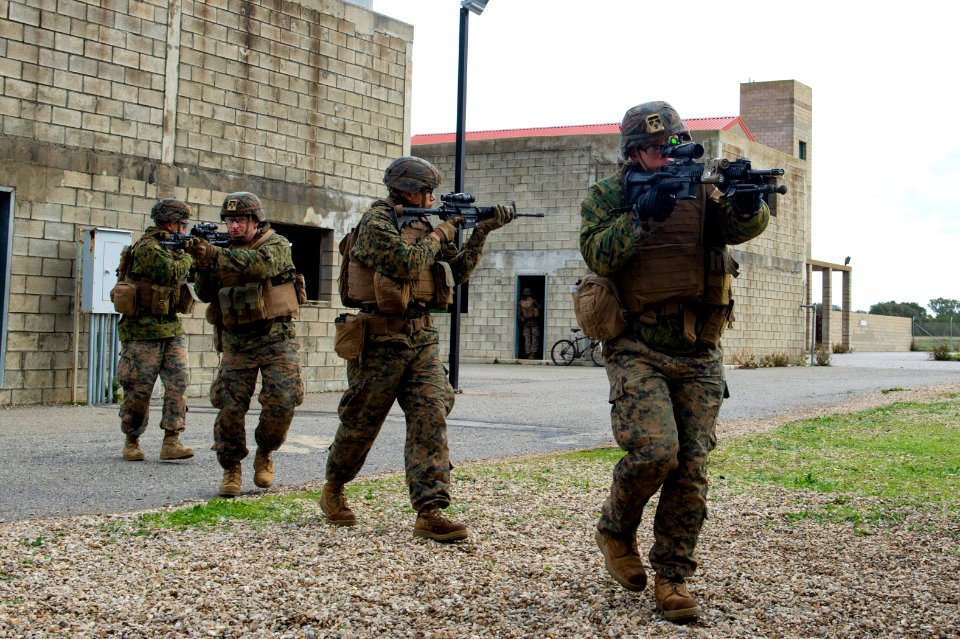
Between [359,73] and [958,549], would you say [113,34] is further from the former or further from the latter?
[958,549]

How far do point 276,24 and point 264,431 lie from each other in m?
9.01

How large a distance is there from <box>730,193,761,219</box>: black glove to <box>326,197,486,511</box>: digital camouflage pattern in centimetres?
158

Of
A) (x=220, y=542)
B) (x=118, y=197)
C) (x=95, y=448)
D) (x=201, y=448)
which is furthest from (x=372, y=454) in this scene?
(x=118, y=197)

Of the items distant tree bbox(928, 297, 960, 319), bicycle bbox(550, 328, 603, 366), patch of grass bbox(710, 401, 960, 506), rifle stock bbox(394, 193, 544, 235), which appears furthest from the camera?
distant tree bbox(928, 297, 960, 319)

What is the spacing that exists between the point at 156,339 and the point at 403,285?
136 inches

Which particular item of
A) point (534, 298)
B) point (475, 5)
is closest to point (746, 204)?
point (475, 5)

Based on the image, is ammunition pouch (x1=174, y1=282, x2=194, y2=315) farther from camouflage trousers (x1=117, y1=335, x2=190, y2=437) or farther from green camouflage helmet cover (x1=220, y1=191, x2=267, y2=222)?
green camouflage helmet cover (x1=220, y1=191, x2=267, y2=222)

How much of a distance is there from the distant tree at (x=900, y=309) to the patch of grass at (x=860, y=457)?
218 feet

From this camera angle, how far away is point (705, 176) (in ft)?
12.5

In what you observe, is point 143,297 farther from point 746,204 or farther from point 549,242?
point 549,242

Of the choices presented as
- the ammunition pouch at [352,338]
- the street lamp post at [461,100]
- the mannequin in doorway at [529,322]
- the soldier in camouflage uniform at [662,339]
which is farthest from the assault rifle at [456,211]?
the mannequin in doorway at [529,322]

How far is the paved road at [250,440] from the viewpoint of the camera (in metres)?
6.29

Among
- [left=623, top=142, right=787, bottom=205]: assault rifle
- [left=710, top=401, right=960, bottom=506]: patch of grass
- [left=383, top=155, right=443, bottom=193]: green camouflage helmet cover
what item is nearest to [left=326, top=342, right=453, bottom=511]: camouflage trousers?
[left=383, top=155, right=443, bottom=193]: green camouflage helmet cover

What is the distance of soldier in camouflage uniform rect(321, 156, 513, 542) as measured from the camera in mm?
5039
